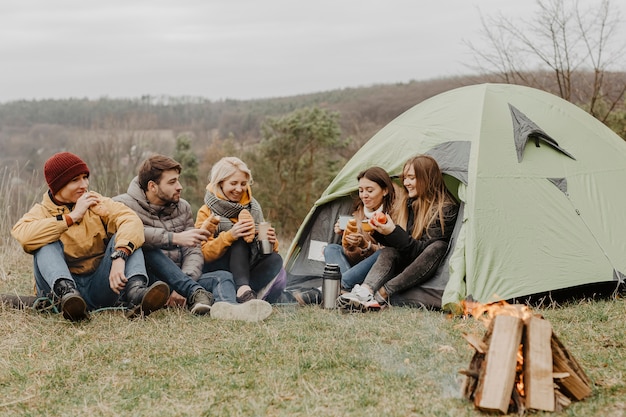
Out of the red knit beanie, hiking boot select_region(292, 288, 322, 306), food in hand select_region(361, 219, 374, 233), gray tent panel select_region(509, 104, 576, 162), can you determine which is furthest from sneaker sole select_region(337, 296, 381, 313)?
the red knit beanie

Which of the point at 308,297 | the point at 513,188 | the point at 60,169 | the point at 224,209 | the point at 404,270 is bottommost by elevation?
the point at 308,297

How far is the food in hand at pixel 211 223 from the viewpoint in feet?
16.1

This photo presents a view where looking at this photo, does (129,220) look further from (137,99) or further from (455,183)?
(137,99)

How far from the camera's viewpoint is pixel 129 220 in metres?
4.53

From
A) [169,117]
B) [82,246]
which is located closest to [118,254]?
[82,246]

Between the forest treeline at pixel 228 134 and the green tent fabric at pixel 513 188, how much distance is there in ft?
16.3

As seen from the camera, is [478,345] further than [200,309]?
No

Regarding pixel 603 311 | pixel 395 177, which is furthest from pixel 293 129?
pixel 603 311

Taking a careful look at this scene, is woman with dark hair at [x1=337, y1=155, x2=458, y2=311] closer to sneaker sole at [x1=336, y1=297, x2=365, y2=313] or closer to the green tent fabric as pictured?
sneaker sole at [x1=336, y1=297, x2=365, y2=313]

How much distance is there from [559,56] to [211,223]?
831 cm

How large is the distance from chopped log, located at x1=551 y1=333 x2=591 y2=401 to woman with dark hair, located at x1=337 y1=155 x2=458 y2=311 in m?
1.86

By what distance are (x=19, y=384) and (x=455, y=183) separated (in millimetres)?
3483

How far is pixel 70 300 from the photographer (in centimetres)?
408

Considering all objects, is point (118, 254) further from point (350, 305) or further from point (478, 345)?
point (478, 345)
